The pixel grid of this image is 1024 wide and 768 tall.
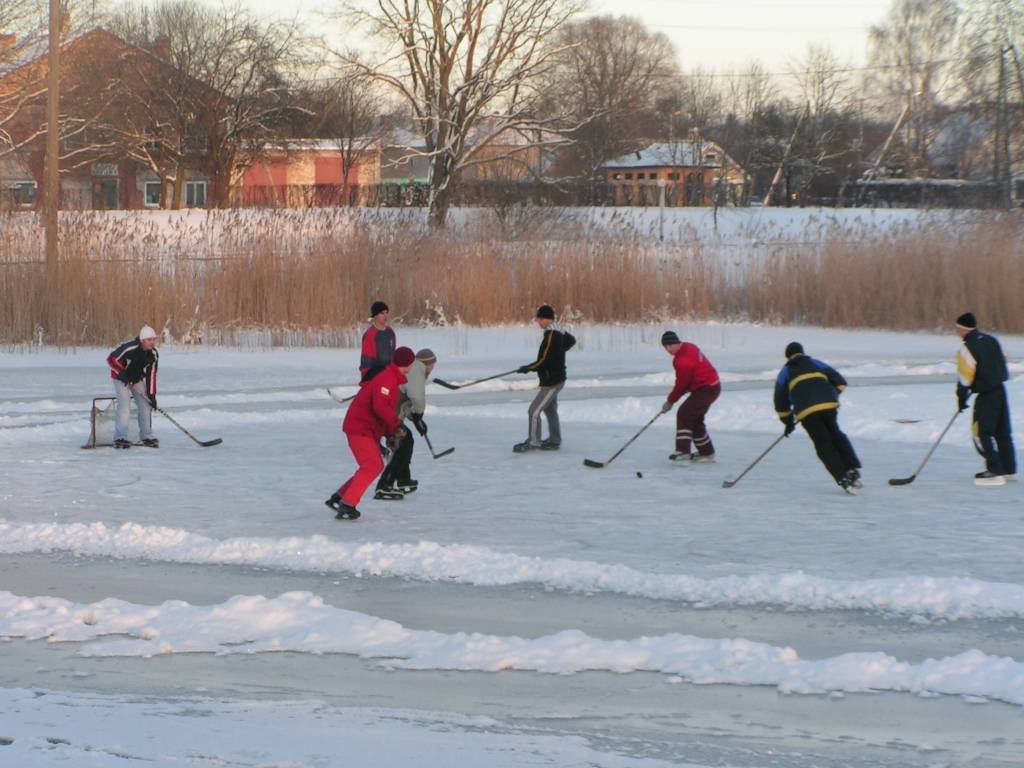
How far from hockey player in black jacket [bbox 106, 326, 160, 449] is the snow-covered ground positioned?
12.1 inches

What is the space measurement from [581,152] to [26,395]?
42268 mm

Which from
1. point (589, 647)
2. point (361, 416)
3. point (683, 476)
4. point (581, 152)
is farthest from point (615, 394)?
point (581, 152)

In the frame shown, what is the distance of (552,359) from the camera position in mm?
12695

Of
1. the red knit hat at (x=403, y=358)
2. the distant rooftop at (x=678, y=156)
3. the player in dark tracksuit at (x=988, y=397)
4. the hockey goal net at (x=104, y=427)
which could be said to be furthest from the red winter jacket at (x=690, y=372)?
the distant rooftop at (x=678, y=156)

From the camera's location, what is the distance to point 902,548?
8.59 metres

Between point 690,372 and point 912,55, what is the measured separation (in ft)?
224

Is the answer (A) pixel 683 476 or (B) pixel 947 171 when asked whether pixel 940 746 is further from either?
(B) pixel 947 171

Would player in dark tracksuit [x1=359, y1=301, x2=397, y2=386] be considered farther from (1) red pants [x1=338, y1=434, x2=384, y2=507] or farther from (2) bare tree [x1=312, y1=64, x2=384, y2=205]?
(2) bare tree [x1=312, y1=64, x2=384, y2=205]

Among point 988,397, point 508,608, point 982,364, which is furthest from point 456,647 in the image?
point 988,397

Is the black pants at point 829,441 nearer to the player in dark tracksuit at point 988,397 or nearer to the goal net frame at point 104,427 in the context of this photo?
the player in dark tracksuit at point 988,397

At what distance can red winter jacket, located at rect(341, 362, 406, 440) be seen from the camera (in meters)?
9.64

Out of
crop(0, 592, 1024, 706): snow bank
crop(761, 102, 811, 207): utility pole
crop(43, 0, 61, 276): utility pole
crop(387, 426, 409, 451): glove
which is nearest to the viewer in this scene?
crop(0, 592, 1024, 706): snow bank

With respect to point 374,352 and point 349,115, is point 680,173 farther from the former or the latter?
point 374,352

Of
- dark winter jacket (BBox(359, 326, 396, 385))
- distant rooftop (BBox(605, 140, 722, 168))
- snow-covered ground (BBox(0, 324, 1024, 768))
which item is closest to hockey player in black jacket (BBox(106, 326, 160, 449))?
snow-covered ground (BBox(0, 324, 1024, 768))
